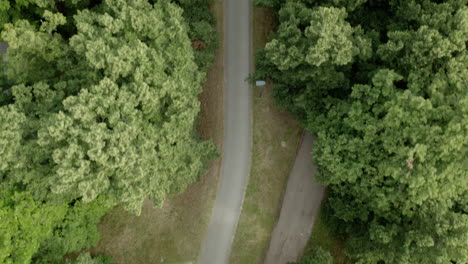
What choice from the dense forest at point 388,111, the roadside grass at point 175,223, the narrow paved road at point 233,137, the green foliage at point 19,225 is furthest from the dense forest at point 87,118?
the dense forest at point 388,111

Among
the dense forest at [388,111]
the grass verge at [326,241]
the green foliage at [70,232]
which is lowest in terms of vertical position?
the grass verge at [326,241]

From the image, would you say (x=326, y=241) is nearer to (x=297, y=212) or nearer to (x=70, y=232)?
(x=297, y=212)

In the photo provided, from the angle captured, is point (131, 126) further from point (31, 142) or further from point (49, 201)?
point (49, 201)

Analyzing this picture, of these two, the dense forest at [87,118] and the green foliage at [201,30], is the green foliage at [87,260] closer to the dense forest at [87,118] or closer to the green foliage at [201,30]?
the dense forest at [87,118]

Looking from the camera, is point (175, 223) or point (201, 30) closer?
point (201, 30)

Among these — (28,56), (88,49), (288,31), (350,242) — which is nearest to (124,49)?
(88,49)

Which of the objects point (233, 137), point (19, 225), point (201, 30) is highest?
point (201, 30)

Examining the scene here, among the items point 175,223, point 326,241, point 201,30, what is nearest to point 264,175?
point 326,241
